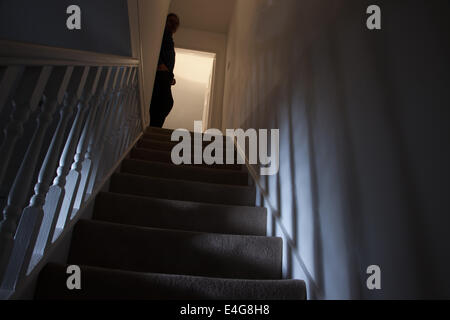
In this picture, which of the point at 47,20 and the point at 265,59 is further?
the point at 265,59

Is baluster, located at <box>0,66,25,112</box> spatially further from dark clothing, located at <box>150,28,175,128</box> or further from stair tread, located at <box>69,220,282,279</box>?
dark clothing, located at <box>150,28,175,128</box>

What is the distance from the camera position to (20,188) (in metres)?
0.87

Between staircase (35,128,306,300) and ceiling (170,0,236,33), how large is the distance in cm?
428

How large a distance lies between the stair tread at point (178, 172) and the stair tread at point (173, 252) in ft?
3.04

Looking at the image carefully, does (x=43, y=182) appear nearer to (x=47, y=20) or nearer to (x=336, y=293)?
(x=336, y=293)

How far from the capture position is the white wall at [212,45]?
543 cm

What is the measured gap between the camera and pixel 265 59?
7.91ft

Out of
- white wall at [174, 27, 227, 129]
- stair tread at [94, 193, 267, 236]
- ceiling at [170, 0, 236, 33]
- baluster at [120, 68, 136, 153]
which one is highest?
ceiling at [170, 0, 236, 33]

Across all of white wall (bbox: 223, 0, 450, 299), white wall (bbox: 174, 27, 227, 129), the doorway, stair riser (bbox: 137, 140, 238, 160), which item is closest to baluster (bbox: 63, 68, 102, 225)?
white wall (bbox: 223, 0, 450, 299)

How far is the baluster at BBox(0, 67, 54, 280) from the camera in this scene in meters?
0.82

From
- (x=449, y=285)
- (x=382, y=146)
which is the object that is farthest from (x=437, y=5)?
(x=449, y=285)

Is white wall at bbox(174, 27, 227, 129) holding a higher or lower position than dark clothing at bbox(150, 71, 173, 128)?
higher

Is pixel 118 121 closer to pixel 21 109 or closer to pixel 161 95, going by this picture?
pixel 21 109

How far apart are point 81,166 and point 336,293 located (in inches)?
44.7
